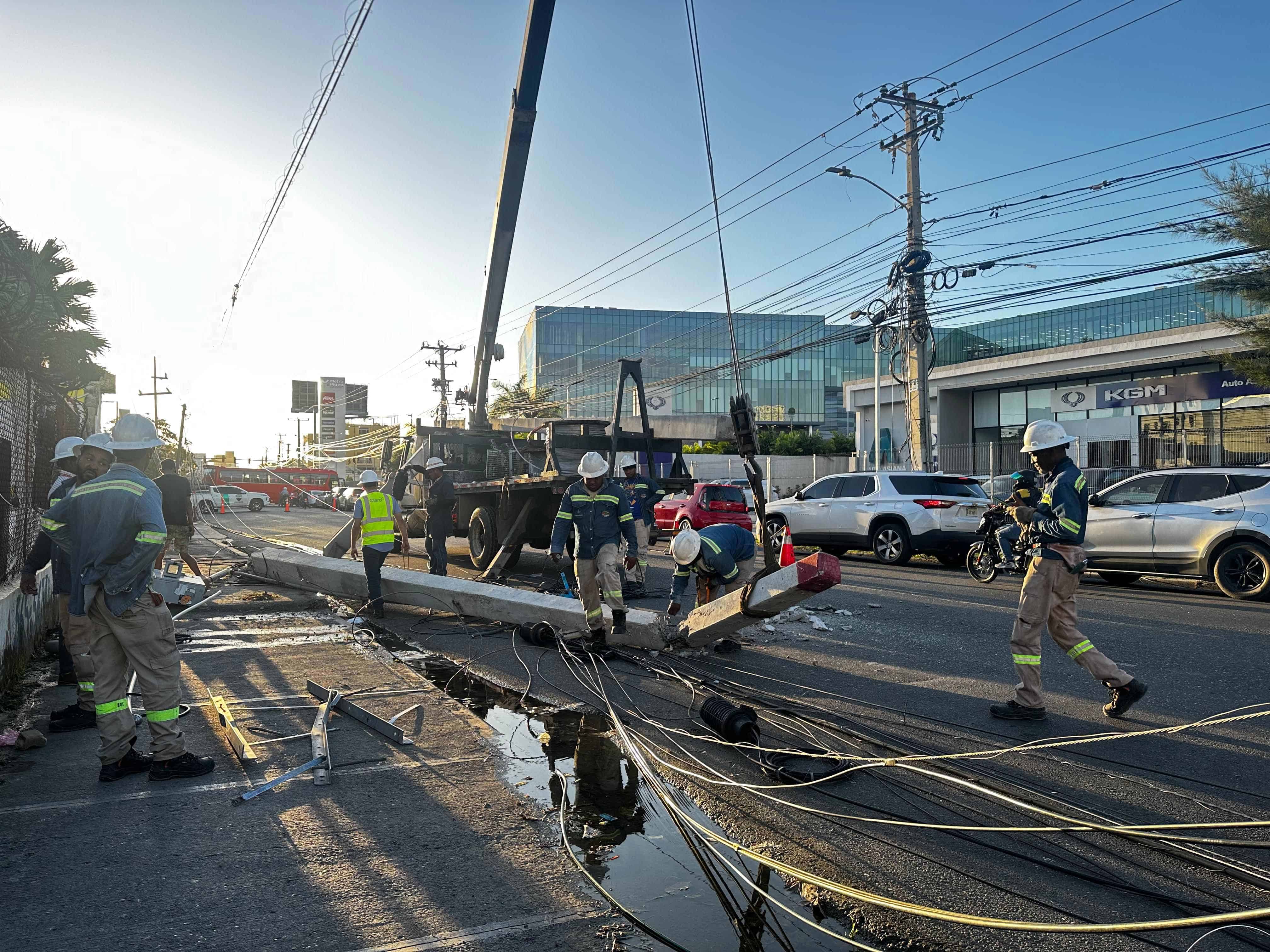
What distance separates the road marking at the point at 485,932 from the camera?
9.60 feet

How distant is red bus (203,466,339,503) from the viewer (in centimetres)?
5747

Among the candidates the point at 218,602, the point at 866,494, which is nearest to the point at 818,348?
the point at 866,494

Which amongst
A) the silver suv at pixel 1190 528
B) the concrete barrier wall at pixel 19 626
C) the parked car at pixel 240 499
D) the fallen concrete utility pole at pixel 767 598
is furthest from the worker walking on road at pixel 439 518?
the parked car at pixel 240 499

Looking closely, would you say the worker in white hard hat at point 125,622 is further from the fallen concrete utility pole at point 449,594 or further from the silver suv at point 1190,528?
the silver suv at point 1190,528

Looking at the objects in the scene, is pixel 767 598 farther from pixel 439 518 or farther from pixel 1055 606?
pixel 439 518

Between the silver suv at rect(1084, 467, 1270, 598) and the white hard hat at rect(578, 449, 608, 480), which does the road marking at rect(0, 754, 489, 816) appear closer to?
the white hard hat at rect(578, 449, 608, 480)

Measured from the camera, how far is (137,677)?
4668mm

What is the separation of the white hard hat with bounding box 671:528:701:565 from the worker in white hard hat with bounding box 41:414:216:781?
3.86 metres

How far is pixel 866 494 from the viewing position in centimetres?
1603

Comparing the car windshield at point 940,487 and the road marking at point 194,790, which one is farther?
the car windshield at point 940,487

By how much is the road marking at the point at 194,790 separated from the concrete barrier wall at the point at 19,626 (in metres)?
2.66

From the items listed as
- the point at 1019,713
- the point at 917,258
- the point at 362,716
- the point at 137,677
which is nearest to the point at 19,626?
the point at 137,677

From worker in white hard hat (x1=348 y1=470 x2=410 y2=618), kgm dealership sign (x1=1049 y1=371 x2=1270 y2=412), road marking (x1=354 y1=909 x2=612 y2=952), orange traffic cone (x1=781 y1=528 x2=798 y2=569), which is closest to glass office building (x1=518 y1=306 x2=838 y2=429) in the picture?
kgm dealership sign (x1=1049 y1=371 x2=1270 y2=412)

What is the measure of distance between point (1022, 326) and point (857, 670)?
31333 mm
